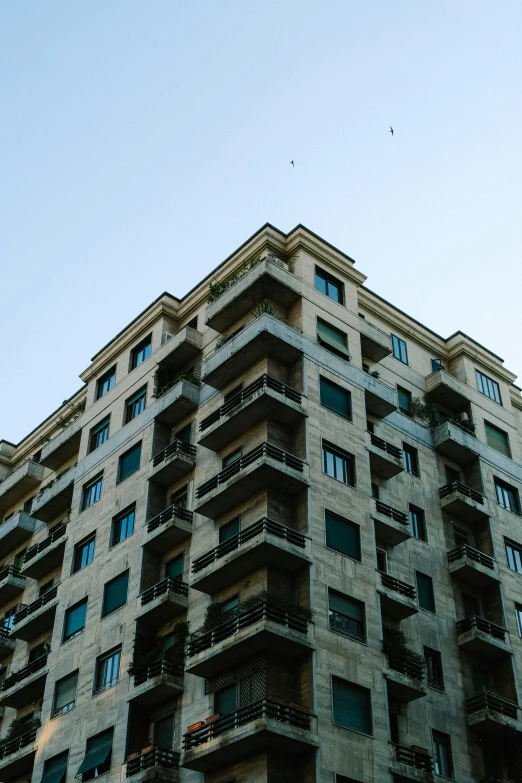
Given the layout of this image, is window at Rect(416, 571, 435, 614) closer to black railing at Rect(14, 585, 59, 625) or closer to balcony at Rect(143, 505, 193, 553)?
balcony at Rect(143, 505, 193, 553)

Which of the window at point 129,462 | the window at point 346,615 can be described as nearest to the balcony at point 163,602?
the window at point 346,615

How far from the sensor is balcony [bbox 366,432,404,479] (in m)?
44.4

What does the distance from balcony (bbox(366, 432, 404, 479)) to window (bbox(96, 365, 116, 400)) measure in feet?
53.1

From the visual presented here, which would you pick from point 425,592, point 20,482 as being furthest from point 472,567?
point 20,482

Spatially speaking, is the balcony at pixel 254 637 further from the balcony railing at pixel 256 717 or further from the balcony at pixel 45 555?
the balcony at pixel 45 555

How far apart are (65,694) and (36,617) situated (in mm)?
5613

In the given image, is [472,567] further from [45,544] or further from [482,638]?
[45,544]

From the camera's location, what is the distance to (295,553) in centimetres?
3784

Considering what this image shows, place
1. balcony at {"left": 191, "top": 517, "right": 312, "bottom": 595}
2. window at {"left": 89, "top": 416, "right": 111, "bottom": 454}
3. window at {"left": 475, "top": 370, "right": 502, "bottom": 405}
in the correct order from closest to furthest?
balcony at {"left": 191, "top": 517, "right": 312, "bottom": 595}, window at {"left": 89, "top": 416, "right": 111, "bottom": 454}, window at {"left": 475, "top": 370, "right": 502, "bottom": 405}

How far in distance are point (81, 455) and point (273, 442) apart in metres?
15.6

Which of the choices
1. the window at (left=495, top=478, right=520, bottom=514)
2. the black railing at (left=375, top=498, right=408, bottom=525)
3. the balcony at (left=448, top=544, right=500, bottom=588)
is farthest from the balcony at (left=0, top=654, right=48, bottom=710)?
the window at (left=495, top=478, right=520, bottom=514)

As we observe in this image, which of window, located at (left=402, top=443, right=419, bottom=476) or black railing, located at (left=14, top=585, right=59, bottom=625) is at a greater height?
window, located at (left=402, top=443, right=419, bottom=476)

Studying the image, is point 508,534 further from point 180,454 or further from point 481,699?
point 180,454

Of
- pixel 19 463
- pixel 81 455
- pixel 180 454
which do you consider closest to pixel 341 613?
pixel 180 454
